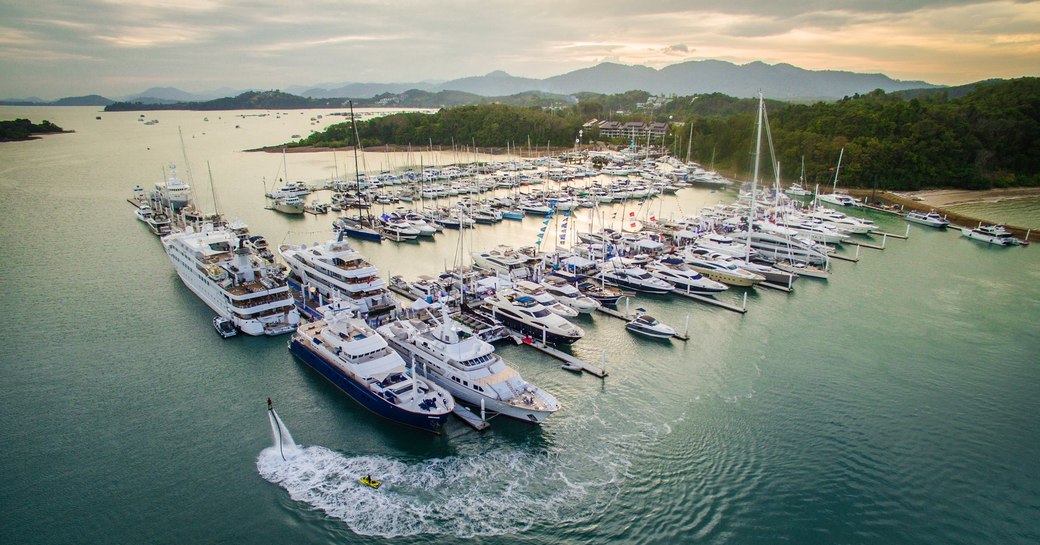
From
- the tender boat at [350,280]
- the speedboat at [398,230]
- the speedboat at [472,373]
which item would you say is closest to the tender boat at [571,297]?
the speedboat at [472,373]

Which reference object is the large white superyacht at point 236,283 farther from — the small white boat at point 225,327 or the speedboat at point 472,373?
the speedboat at point 472,373

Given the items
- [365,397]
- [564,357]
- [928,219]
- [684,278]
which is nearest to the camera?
[365,397]

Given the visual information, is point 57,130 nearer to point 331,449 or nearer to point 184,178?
point 184,178

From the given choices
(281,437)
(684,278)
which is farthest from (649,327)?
(281,437)

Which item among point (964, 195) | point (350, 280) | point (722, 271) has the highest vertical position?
point (964, 195)

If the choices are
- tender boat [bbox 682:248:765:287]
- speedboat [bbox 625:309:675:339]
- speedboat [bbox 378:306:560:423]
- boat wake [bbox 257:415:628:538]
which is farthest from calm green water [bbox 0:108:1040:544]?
tender boat [bbox 682:248:765:287]

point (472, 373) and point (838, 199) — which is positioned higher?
point (838, 199)

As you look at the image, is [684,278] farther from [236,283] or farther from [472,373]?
[236,283]
